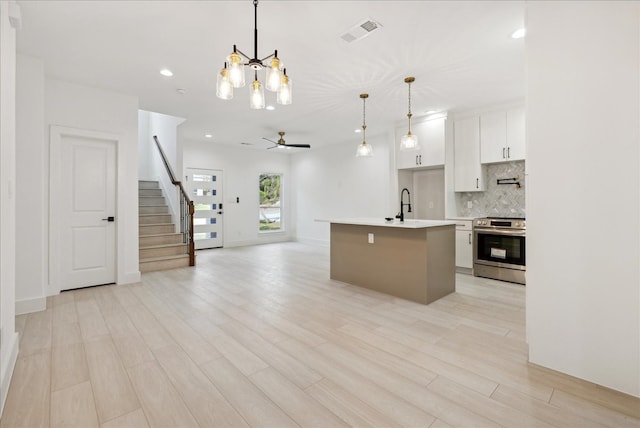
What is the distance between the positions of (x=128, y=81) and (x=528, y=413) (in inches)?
210

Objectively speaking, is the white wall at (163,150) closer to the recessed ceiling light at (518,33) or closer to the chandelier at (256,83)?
the chandelier at (256,83)

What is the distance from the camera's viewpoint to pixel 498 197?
5223mm

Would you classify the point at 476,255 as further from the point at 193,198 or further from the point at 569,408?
the point at 193,198

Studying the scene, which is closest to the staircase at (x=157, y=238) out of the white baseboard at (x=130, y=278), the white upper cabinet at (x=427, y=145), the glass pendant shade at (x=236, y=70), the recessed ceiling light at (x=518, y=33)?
the white baseboard at (x=130, y=278)

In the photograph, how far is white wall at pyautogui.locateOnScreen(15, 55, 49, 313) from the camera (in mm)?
3371

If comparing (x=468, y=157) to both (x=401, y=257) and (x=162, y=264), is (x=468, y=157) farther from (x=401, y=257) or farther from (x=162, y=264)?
(x=162, y=264)

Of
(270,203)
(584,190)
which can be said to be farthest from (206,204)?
(584,190)

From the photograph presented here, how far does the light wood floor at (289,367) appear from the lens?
5.62 feet

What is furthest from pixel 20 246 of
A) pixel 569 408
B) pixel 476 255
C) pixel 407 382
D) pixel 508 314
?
pixel 476 255

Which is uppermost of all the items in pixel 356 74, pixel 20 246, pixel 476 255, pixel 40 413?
pixel 356 74

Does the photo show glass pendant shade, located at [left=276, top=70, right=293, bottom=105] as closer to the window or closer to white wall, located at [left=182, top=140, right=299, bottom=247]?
white wall, located at [left=182, top=140, right=299, bottom=247]

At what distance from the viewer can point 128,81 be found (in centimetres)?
404

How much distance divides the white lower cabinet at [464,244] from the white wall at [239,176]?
578 centimetres

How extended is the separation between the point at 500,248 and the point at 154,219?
22.1ft
